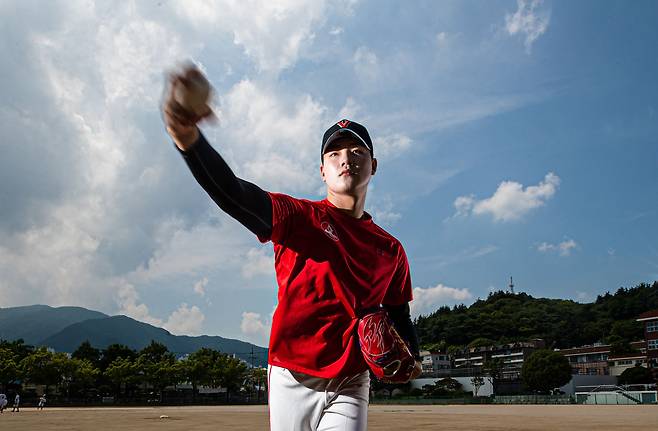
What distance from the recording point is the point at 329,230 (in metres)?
3.16

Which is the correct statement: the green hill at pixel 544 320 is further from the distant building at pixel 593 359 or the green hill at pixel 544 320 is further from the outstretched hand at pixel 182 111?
the outstretched hand at pixel 182 111

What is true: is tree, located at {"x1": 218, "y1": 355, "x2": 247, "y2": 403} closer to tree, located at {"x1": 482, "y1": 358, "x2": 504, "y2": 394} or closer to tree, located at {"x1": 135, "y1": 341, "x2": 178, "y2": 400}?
tree, located at {"x1": 135, "y1": 341, "x2": 178, "y2": 400}

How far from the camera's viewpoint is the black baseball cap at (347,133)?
3.38 m

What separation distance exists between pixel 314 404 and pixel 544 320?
5754 inches

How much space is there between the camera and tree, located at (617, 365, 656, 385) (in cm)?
7494

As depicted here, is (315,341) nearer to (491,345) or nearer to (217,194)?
(217,194)

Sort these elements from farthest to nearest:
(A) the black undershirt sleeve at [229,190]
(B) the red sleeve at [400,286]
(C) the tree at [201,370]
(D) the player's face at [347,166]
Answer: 1. (C) the tree at [201,370]
2. (B) the red sleeve at [400,286]
3. (D) the player's face at [347,166]
4. (A) the black undershirt sleeve at [229,190]

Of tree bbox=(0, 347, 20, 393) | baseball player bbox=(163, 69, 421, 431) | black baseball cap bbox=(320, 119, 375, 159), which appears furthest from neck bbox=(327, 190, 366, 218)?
tree bbox=(0, 347, 20, 393)

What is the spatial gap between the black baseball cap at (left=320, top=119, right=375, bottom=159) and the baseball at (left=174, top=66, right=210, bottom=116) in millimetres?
1227

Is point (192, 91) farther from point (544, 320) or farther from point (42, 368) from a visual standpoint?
point (544, 320)

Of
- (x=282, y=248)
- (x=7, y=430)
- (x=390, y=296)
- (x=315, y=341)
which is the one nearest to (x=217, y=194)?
(x=282, y=248)

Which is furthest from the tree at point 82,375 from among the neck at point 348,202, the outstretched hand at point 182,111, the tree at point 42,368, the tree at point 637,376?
the outstretched hand at point 182,111

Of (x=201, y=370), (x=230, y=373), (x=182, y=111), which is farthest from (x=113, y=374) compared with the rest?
(x=182, y=111)

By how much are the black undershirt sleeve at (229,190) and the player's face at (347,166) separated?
58 cm
